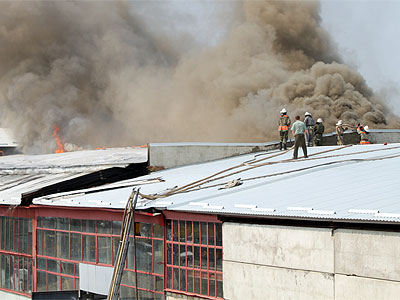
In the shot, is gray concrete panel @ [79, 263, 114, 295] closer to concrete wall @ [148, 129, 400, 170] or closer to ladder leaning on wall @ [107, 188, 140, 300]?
ladder leaning on wall @ [107, 188, 140, 300]

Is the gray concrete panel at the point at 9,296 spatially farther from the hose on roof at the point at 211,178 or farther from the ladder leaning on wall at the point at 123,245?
the hose on roof at the point at 211,178

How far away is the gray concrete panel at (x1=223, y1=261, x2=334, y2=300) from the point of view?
Answer: 33.3 feet

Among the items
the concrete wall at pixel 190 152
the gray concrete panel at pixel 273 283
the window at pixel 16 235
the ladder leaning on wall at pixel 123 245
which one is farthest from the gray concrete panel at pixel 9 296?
the gray concrete panel at pixel 273 283

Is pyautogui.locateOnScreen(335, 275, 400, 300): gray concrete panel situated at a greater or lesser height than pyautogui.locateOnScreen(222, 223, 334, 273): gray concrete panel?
lesser

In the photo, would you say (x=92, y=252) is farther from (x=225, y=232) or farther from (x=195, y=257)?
(x=225, y=232)

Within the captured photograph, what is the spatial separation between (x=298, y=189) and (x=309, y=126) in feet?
32.2

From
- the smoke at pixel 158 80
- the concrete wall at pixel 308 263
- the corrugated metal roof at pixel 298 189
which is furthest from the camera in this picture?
the smoke at pixel 158 80

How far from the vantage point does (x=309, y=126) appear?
22156 mm

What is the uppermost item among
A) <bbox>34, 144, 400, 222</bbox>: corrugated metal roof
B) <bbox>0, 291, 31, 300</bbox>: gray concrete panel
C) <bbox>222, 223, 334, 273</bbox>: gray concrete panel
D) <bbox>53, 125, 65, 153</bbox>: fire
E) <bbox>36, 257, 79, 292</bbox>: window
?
<bbox>53, 125, 65, 153</bbox>: fire

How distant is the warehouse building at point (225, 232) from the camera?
9.84 metres

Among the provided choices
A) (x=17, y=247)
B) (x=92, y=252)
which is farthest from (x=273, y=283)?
(x=17, y=247)

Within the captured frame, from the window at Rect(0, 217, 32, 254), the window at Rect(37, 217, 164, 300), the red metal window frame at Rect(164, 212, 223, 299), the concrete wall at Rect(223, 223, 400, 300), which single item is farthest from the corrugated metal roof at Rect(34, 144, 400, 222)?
the window at Rect(0, 217, 32, 254)

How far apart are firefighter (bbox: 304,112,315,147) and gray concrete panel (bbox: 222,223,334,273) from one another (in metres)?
10.3

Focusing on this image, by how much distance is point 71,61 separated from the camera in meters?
56.9
